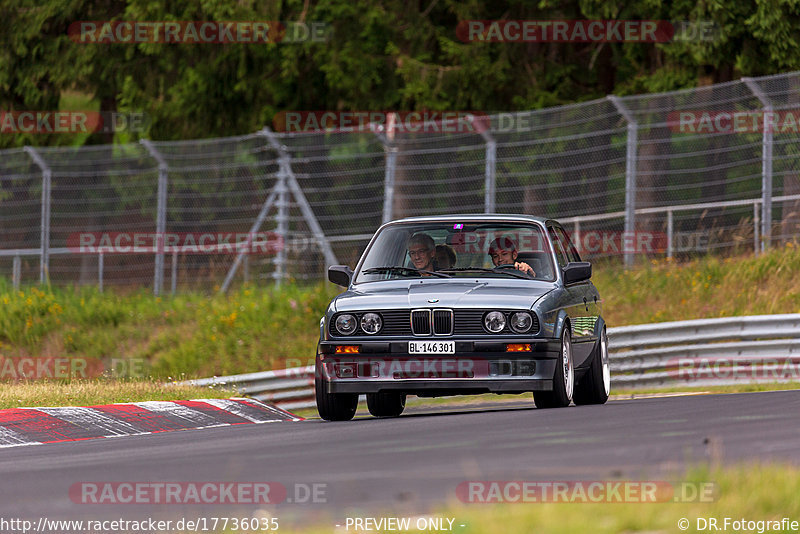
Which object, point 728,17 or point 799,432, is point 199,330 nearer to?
point 728,17

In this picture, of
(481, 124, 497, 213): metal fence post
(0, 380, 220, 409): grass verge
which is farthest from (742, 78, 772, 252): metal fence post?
(0, 380, 220, 409): grass verge

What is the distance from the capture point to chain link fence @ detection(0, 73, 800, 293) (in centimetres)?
1902

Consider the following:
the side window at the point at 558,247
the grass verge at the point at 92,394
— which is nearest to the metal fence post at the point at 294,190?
the grass verge at the point at 92,394

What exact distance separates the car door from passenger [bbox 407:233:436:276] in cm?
103

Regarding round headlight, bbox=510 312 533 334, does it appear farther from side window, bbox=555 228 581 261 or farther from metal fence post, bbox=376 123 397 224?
metal fence post, bbox=376 123 397 224

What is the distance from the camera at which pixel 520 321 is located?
10.9 metres

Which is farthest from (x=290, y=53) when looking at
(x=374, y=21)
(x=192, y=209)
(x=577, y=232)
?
(x=577, y=232)

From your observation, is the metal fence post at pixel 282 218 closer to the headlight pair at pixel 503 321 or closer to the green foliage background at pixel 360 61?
the green foliage background at pixel 360 61

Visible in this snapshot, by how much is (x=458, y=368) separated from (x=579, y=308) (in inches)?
63.7

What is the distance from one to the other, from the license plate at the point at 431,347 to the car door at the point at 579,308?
115 cm

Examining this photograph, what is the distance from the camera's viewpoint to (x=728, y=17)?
22.9 meters

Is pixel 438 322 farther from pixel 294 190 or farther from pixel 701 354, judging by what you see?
pixel 294 190

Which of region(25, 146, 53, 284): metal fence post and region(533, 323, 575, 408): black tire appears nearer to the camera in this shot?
region(533, 323, 575, 408): black tire

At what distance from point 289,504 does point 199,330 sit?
1435cm
